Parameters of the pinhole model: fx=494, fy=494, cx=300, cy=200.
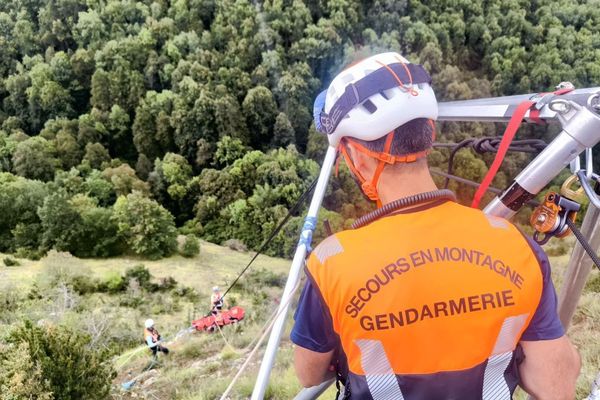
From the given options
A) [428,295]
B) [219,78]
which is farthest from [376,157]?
[219,78]

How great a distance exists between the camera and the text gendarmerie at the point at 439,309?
1257mm

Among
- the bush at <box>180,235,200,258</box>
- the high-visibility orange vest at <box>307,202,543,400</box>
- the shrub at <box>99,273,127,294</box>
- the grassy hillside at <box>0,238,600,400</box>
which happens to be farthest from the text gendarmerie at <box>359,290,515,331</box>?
the bush at <box>180,235,200,258</box>

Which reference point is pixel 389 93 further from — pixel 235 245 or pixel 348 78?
pixel 235 245

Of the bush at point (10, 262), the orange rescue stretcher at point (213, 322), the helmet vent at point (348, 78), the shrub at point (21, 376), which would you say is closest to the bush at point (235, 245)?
the bush at point (10, 262)

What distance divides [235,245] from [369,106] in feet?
112

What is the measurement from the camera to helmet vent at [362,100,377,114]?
1413mm

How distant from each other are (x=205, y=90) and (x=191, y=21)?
1074 cm

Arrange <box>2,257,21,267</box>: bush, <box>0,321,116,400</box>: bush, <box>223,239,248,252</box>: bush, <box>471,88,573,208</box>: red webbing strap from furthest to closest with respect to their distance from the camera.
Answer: <box>223,239,248,252</box>: bush → <box>2,257,21,267</box>: bush → <box>0,321,116,400</box>: bush → <box>471,88,573,208</box>: red webbing strap

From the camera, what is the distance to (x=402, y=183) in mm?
1392

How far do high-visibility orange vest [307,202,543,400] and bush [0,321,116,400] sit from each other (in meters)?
6.19

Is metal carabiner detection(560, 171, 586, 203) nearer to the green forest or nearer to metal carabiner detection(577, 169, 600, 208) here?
metal carabiner detection(577, 169, 600, 208)

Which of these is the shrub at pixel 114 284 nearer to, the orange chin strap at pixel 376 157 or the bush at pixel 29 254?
the bush at pixel 29 254

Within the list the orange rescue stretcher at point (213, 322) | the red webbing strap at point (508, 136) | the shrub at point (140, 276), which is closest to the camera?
the red webbing strap at point (508, 136)

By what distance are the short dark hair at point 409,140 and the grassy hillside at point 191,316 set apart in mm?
1775
